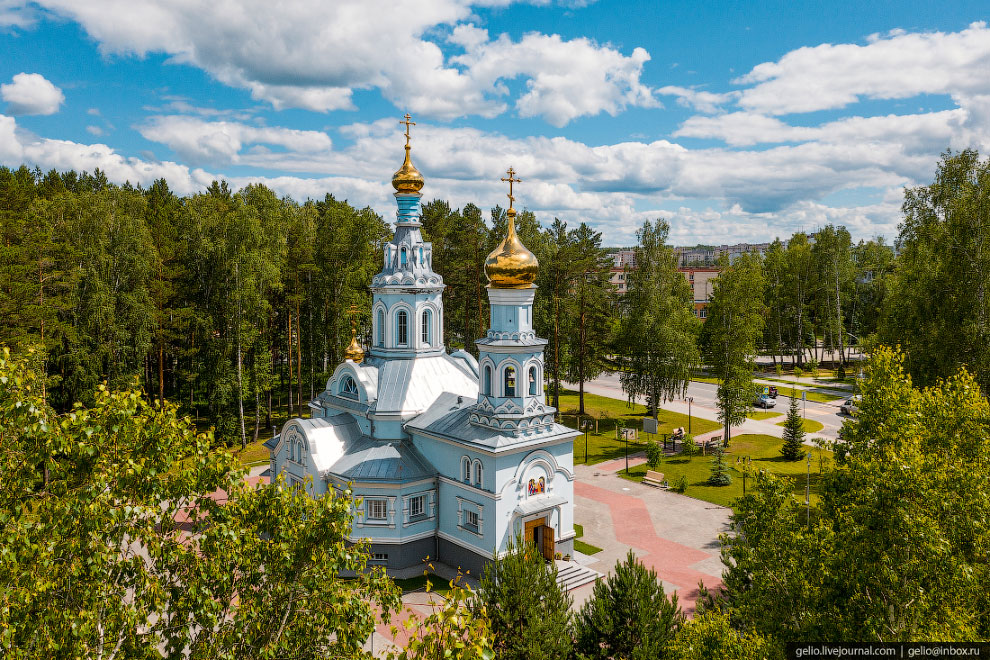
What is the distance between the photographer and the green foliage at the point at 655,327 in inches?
1307

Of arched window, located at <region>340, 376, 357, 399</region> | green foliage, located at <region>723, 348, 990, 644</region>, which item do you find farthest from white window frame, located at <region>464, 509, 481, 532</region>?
green foliage, located at <region>723, 348, 990, 644</region>

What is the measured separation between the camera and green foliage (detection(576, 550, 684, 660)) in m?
11.4

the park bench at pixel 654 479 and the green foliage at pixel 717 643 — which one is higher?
the green foliage at pixel 717 643

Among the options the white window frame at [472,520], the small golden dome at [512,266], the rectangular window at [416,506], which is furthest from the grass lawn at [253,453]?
the small golden dome at [512,266]

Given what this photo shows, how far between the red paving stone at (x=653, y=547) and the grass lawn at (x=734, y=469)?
2.66m

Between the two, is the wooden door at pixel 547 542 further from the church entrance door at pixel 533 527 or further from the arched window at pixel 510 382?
the arched window at pixel 510 382

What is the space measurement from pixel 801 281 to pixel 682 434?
89.3ft

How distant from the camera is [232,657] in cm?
659

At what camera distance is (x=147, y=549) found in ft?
22.5

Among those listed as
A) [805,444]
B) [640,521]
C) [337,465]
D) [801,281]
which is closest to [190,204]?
[337,465]

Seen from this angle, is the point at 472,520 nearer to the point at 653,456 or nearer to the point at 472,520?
the point at 472,520

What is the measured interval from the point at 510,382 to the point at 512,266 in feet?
11.0

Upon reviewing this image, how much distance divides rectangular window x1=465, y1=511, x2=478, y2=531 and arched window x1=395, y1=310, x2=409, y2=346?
6724mm

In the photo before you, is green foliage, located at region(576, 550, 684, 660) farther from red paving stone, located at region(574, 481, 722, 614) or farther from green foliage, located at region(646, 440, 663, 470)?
green foliage, located at region(646, 440, 663, 470)
